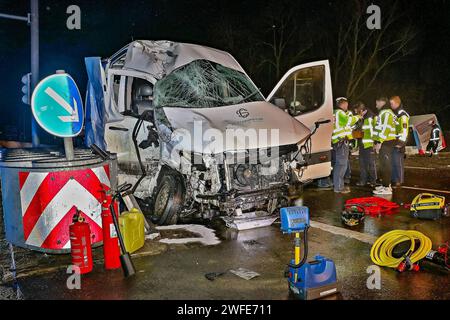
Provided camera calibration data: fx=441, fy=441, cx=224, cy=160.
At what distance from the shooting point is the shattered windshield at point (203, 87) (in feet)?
21.8

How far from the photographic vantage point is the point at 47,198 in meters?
4.90

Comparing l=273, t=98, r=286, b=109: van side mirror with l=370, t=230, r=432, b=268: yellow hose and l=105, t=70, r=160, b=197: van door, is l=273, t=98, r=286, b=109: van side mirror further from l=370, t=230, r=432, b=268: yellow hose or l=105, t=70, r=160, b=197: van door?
l=370, t=230, r=432, b=268: yellow hose

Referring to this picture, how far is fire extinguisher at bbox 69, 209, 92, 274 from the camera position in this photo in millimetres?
4605

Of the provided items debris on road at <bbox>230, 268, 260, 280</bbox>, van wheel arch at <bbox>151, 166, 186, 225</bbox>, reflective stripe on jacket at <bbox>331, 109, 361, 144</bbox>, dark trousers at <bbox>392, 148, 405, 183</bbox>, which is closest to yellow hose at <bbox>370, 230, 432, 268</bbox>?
debris on road at <bbox>230, 268, 260, 280</bbox>

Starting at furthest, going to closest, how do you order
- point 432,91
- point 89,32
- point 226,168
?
point 89,32 < point 432,91 < point 226,168

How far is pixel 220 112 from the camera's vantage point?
6.46 metres

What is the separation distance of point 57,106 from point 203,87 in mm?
2635

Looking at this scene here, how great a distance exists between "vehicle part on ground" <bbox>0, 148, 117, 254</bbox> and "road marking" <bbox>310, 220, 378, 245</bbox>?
3207 millimetres

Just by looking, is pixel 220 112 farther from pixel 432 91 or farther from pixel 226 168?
pixel 432 91

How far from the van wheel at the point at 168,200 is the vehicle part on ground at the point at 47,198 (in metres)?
1.33
